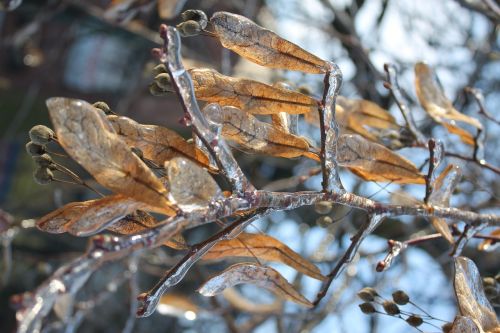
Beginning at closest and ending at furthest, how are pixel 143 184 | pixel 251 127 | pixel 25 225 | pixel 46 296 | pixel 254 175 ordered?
1. pixel 46 296
2. pixel 143 184
3. pixel 251 127
4. pixel 25 225
5. pixel 254 175

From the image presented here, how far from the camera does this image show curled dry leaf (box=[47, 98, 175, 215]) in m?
0.46

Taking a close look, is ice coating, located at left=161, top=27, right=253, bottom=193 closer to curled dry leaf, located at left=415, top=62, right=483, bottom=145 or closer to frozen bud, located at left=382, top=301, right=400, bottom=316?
frozen bud, located at left=382, top=301, right=400, bottom=316

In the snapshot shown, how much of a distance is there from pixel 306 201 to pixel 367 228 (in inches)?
4.4

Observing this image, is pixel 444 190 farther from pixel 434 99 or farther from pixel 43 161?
pixel 43 161

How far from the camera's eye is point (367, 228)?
2.16 feet

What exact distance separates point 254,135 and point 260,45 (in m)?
0.08

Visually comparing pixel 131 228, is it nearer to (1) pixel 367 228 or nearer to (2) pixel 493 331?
(1) pixel 367 228

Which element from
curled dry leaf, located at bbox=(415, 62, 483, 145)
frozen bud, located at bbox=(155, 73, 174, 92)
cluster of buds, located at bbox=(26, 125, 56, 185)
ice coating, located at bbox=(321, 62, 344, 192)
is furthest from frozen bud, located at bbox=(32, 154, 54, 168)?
curled dry leaf, located at bbox=(415, 62, 483, 145)

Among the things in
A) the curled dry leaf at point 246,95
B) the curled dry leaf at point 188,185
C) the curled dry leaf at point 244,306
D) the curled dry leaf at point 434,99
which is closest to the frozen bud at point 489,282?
the curled dry leaf at point 434,99

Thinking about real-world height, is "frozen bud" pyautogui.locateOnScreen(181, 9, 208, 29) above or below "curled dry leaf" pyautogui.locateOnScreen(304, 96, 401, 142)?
above

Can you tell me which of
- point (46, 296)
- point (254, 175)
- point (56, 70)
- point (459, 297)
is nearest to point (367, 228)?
point (459, 297)

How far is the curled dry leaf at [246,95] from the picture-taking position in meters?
0.61

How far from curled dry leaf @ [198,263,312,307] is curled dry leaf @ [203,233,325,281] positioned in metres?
0.03

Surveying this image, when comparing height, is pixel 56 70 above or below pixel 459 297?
below
